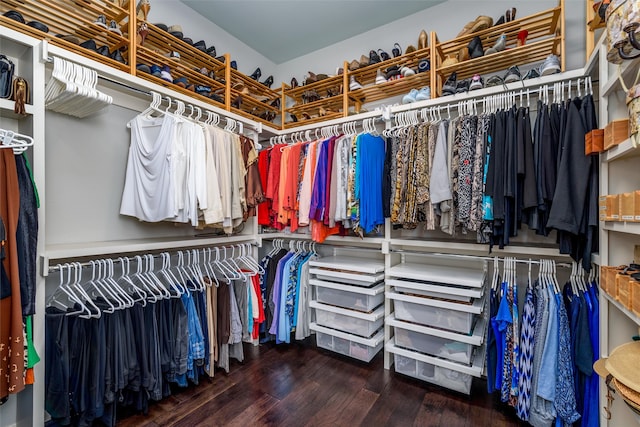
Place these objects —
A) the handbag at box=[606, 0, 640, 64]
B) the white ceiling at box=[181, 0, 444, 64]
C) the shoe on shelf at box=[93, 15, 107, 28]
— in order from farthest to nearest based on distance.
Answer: the white ceiling at box=[181, 0, 444, 64] < the shoe on shelf at box=[93, 15, 107, 28] < the handbag at box=[606, 0, 640, 64]

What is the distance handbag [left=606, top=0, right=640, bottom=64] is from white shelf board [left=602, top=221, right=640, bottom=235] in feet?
1.91

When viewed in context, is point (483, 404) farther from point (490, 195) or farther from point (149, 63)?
point (149, 63)

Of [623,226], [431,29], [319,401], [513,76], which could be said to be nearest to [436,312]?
[319,401]

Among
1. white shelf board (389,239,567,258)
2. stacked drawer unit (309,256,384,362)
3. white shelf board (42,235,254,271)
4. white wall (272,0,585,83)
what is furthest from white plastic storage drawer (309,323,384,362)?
white wall (272,0,585,83)

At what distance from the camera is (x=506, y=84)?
1888mm

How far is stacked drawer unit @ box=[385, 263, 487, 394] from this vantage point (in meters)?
1.89

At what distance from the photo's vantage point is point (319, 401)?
1855 millimetres

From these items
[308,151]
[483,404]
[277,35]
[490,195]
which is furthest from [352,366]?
[277,35]

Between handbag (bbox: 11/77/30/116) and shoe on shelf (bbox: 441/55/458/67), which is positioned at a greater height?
shoe on shelf (bbox: 441/55/458/67)

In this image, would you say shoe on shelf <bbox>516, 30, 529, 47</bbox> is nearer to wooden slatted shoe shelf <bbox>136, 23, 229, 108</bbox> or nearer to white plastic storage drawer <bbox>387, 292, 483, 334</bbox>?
white plastic storage drawer <bbox>387, 292, 483, 334</bbox>

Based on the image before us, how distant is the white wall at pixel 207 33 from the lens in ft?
8.13

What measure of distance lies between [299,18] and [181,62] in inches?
46.8

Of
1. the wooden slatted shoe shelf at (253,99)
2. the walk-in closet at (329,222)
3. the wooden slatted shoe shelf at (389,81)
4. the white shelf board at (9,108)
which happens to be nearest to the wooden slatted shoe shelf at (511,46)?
the walk-in closet at (329,222)

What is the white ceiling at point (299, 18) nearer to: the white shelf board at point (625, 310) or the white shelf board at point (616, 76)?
the white shelf board at point (616, 76)
